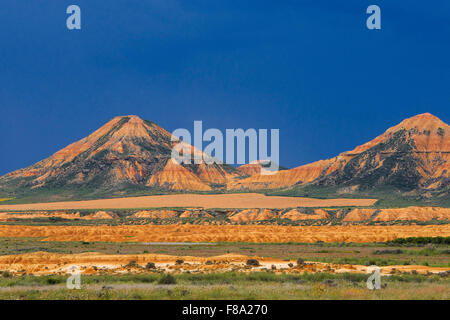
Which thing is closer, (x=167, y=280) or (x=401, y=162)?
(x=167, y=280)

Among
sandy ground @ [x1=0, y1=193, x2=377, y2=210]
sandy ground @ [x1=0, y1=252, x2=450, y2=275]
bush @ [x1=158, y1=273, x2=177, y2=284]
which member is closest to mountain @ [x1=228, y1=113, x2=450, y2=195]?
sandy ground @ [x1=0, y1=193, x2=377, y2=210]

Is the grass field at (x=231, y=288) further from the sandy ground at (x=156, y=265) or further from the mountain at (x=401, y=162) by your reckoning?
the mountain at (x=401, y=162)

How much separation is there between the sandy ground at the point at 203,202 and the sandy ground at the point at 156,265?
9836 centimetres

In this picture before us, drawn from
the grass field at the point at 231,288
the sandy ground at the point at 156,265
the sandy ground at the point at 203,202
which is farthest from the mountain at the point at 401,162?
the grass field at the point at 231,288

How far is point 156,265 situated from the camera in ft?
109

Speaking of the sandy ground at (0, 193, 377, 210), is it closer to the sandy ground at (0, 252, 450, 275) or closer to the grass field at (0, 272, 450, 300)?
the sandy ground at (0, 252, 450, 275)

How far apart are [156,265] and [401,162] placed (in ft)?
458

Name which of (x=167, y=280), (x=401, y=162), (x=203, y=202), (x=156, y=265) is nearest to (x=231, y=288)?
(x=167, y=280)

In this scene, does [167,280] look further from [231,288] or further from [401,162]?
[401,162]

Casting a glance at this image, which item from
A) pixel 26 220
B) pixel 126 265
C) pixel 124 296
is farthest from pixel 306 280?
pixel 26 220

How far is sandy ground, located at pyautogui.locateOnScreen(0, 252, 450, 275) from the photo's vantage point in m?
29.4

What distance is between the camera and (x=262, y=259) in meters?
36.4

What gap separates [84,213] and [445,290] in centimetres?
11024
